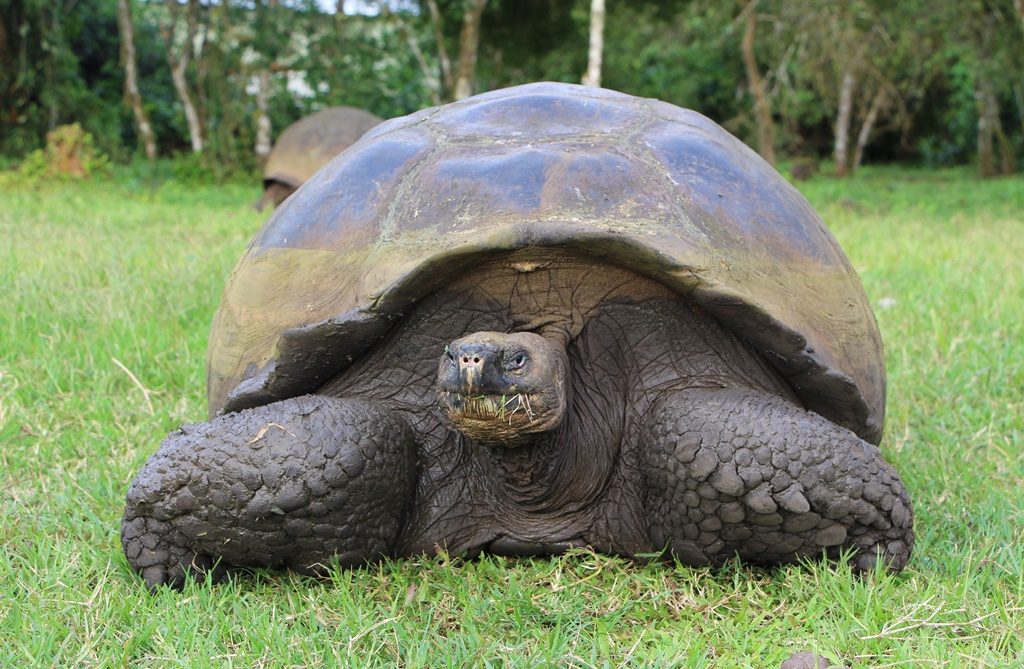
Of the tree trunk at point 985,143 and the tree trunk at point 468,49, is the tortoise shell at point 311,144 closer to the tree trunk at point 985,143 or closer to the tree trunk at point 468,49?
the tree trunk at point 468,49

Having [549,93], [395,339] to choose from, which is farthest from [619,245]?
[549,93]

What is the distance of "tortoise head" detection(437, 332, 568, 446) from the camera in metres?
1.93

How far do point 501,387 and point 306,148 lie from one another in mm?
8973

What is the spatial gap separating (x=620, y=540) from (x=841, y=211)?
26.3 feet

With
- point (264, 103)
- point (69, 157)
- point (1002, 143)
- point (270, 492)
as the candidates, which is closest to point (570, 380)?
point (270, 492)

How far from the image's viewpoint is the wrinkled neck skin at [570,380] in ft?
7.53

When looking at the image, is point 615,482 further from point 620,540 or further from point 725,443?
point 725,443

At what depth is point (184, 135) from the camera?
16.7 m

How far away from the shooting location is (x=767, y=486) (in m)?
2.07

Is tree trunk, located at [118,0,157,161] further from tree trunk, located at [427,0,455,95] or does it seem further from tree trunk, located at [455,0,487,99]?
tree trunk, located at [455,0,487,99]

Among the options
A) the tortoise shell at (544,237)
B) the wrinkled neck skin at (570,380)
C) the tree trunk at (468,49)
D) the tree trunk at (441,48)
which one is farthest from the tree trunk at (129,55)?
the wrinkled neck skin at (570,380)

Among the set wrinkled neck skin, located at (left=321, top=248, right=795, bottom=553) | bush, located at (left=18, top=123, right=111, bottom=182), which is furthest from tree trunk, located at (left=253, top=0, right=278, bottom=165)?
wrinkled neck skin, located at (left=321, top=248, right=795, bottom=553)

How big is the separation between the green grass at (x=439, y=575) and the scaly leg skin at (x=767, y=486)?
64 mm

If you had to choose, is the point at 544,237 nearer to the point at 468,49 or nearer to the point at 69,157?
the point at 468,49
